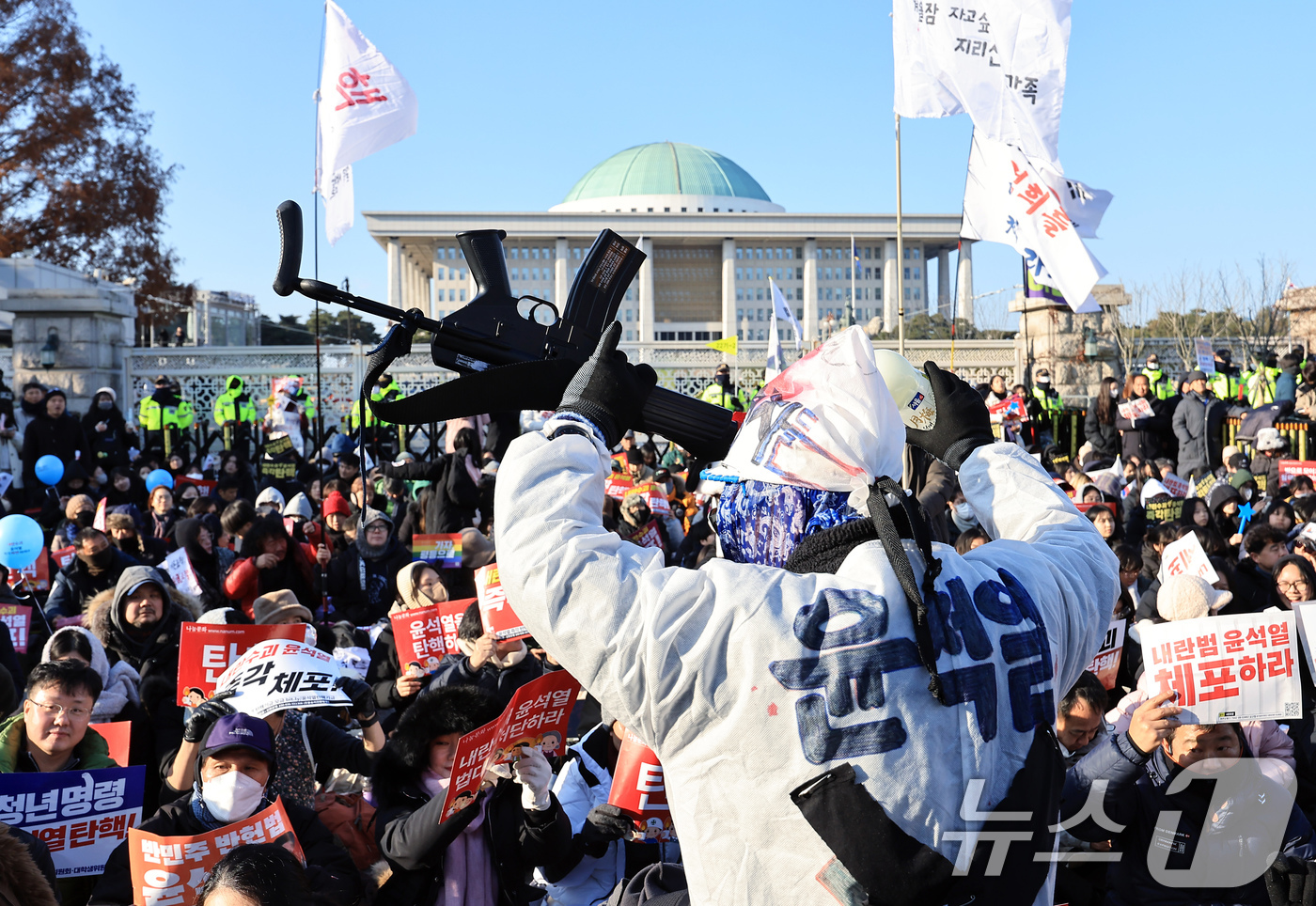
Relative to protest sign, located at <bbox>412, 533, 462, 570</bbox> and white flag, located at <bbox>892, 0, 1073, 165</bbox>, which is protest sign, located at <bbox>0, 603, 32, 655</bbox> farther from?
white flag, located at <bbox>892, 0, 1073, 165</bbox>

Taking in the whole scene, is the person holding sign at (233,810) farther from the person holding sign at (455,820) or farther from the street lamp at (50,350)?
the street lamp at (50,350)

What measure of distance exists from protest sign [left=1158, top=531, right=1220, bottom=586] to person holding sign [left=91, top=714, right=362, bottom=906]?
424 centimetres

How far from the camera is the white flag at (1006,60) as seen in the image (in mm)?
8258

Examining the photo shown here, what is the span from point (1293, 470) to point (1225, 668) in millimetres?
6957

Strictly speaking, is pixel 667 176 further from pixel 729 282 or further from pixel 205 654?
pixel 205 654

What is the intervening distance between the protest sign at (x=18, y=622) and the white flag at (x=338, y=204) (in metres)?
4.70

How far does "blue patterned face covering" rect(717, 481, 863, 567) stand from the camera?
183cm

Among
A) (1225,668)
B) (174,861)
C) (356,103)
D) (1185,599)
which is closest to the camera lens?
(174,861)

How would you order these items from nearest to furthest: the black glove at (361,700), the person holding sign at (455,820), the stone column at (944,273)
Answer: the person holding sign at (455,820) < the black glove at (361,700) < the stone column at (944,273)

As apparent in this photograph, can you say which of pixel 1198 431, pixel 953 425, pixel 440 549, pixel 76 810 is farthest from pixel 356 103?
pixel 1198 431

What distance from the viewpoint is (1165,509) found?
8961 millimetres

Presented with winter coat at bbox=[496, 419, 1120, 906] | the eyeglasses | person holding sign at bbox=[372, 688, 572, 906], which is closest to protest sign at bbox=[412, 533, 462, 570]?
the eyeglasses

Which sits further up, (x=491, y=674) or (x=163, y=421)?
(x=163, y=421)

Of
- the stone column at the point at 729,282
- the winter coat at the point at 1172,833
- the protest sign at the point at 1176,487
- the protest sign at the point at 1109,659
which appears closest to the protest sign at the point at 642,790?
the winter coat at the point at 1172,833
